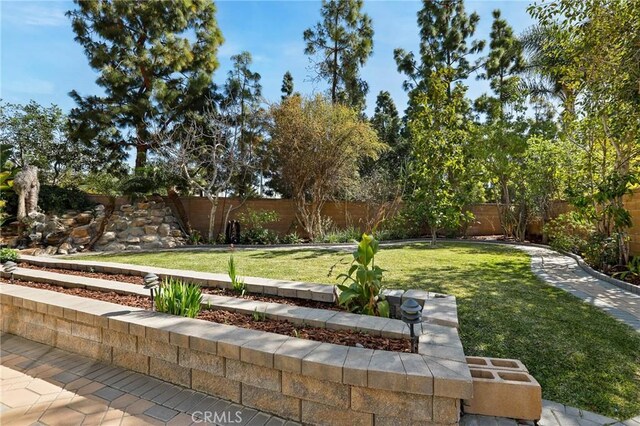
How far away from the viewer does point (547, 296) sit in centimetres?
426

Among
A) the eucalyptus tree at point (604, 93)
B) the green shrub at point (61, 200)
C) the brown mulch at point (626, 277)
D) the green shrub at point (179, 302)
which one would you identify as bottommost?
the brown mulch at point (626, 277)

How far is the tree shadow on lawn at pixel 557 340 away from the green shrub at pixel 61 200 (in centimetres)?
1243

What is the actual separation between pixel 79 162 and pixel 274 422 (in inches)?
656

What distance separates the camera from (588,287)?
4.95 meters

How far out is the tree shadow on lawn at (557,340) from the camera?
2143 millimetres

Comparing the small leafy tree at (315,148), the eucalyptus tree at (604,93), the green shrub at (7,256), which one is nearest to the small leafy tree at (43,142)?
the small leafy tree at (315,148)

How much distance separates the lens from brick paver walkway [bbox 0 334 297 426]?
198 centimetres

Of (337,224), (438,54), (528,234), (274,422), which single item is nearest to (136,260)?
(274,422)

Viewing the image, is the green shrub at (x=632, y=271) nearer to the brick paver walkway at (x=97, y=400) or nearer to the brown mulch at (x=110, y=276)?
the brick paver walkway at (x=97, y=400)

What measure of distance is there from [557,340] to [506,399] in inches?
59.1

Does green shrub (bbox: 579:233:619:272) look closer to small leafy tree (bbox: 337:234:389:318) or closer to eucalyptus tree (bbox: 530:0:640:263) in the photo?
eucalyptus tree (bbox: 530:0:640:263)

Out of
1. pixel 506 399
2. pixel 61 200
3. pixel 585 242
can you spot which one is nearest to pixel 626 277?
pixel 585 242

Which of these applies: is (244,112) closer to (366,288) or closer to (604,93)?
(604,93)

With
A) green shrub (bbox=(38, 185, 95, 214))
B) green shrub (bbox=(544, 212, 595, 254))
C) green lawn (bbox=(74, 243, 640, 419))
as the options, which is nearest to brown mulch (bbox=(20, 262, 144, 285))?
green lawn (bbox=(74, 243, 640, 419))
